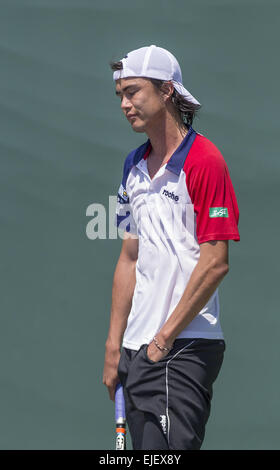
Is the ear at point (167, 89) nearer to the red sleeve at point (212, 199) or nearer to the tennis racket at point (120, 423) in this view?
the red sleeve at point (212, 199)

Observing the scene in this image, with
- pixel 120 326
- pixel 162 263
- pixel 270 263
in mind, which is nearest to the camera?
pixel 162 263

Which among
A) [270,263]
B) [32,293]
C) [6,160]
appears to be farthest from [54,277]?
[270,263]

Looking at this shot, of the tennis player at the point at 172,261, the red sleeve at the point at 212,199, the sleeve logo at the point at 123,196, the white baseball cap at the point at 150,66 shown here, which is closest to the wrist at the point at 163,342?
the tennis player at the point at 172,261

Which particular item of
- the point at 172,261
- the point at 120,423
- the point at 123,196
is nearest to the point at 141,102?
the point at 123,196

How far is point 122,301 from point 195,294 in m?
0.42

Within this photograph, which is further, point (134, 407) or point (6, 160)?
point (6, 160)

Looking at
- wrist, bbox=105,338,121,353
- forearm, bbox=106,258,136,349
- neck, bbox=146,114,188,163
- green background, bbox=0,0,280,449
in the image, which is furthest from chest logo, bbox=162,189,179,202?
green background, bbox=0,0,280,449

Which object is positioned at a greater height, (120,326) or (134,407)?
(120,326)

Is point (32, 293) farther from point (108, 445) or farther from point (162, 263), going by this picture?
point (162, 263)

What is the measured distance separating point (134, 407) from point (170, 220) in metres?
0.55

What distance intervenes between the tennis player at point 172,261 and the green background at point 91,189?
112cm

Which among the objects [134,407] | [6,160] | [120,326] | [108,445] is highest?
[6,160]

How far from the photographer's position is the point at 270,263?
386 cm

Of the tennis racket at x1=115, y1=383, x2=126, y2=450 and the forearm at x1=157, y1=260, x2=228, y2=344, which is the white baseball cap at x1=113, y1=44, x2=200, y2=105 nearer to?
the forearm at x1=157, y1=260, x2=228, y2=344
